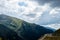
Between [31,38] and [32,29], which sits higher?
[32,29]

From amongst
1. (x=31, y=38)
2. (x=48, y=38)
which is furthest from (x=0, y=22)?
(x=48, y=38)

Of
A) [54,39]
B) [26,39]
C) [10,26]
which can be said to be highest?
[10,26]

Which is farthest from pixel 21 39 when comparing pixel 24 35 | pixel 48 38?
pixel 48 38

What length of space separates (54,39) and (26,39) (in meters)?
90.4

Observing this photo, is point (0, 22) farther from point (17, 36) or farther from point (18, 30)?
point (18, 30)

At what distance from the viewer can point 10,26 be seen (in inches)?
4405

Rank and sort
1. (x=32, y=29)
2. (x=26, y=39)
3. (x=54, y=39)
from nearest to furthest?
(x=54, y=39)
(x=26, y=39)
(x=32, y=29)

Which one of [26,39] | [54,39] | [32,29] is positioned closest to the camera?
[54,39]

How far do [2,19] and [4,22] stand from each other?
111 inches

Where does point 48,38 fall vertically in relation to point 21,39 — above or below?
below

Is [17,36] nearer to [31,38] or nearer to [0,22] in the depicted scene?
[31,38]

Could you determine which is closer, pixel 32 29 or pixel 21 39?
pixel 21 39

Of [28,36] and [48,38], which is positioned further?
[28,36]

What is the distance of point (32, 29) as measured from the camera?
11938cm
